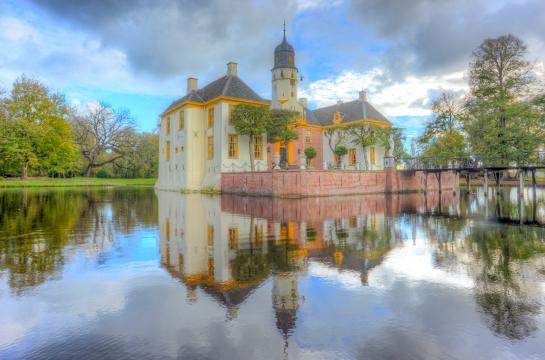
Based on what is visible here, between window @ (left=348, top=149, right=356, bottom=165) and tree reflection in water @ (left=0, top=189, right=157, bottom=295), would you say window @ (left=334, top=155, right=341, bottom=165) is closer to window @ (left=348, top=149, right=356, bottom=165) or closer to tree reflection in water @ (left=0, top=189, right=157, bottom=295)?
window @ (left=348, top=149, right=356, bottom=165)

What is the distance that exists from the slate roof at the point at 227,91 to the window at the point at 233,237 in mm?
20582

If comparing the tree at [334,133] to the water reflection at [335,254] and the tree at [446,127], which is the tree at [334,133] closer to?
the tree at [446,127]

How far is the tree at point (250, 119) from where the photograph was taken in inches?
1101

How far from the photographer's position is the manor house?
29.6 meters

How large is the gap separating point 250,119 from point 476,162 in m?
18.1

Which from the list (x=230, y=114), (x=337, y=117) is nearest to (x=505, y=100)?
(x=337, y=117)

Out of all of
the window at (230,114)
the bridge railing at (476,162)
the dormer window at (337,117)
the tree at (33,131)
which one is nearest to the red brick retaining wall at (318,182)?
the bridge railing at (476,162)

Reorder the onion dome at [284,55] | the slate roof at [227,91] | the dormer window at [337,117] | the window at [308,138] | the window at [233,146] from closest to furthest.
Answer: the window at [233,146], the slate roof at [227,91], the onion dome at [284,55], the window at [308,138], the dormer window at [337,117]

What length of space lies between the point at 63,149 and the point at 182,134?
85.1 feet

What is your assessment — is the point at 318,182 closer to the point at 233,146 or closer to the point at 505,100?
the point at 233,146

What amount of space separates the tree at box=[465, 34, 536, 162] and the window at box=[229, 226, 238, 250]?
24.3 m

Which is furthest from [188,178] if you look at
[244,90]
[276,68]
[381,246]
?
[381,246]

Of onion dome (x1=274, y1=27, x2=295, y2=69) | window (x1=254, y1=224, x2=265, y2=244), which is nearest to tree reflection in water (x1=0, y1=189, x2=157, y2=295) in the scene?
window (x1=254, y1=224, x2=265, y2=244)

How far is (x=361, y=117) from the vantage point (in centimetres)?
3700
